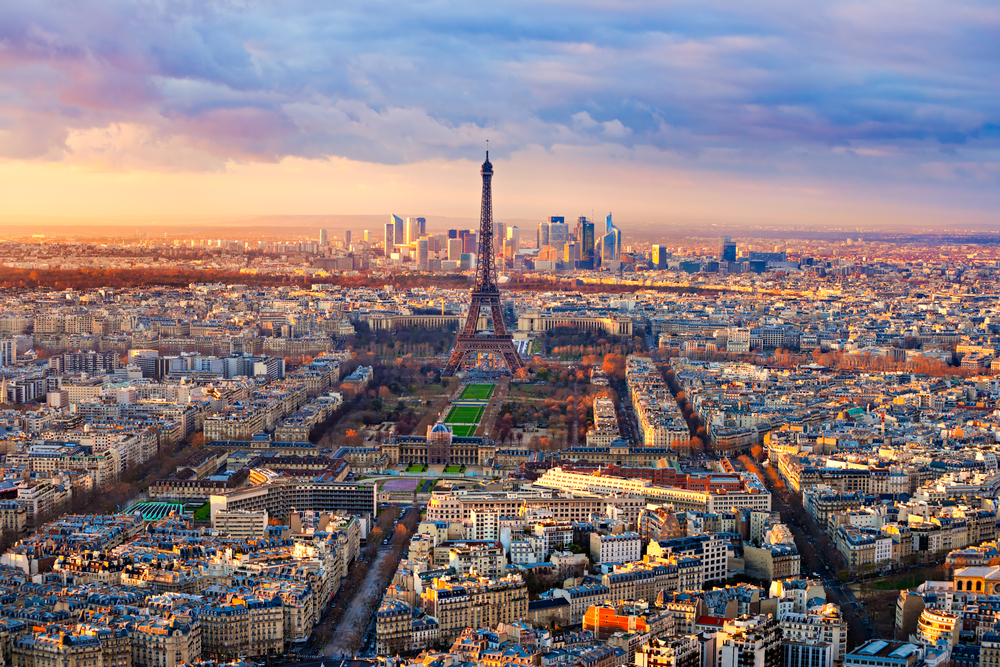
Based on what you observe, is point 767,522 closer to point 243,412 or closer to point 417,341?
point 243,412

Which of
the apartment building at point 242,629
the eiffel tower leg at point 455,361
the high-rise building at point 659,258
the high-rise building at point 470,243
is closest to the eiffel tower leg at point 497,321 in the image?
the eiffel tower leg at point 455,361

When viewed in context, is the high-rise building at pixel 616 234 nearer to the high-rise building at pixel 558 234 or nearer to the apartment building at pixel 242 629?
the high-rise building at pixel 558 234

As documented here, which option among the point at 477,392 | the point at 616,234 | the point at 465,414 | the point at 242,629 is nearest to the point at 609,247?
the point at 616,234

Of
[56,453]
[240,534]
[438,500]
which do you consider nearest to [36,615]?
[240,534]

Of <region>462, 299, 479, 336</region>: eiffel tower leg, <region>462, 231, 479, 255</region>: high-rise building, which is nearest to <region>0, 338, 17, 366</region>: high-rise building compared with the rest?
<region>462, 299, 479, 336</region>: eiffel tower leg

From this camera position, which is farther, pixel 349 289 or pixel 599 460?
pixel 349 289

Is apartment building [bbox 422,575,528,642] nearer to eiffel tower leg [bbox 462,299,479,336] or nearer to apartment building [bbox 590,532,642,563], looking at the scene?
apartment building [bbox 590,532,642,563]
